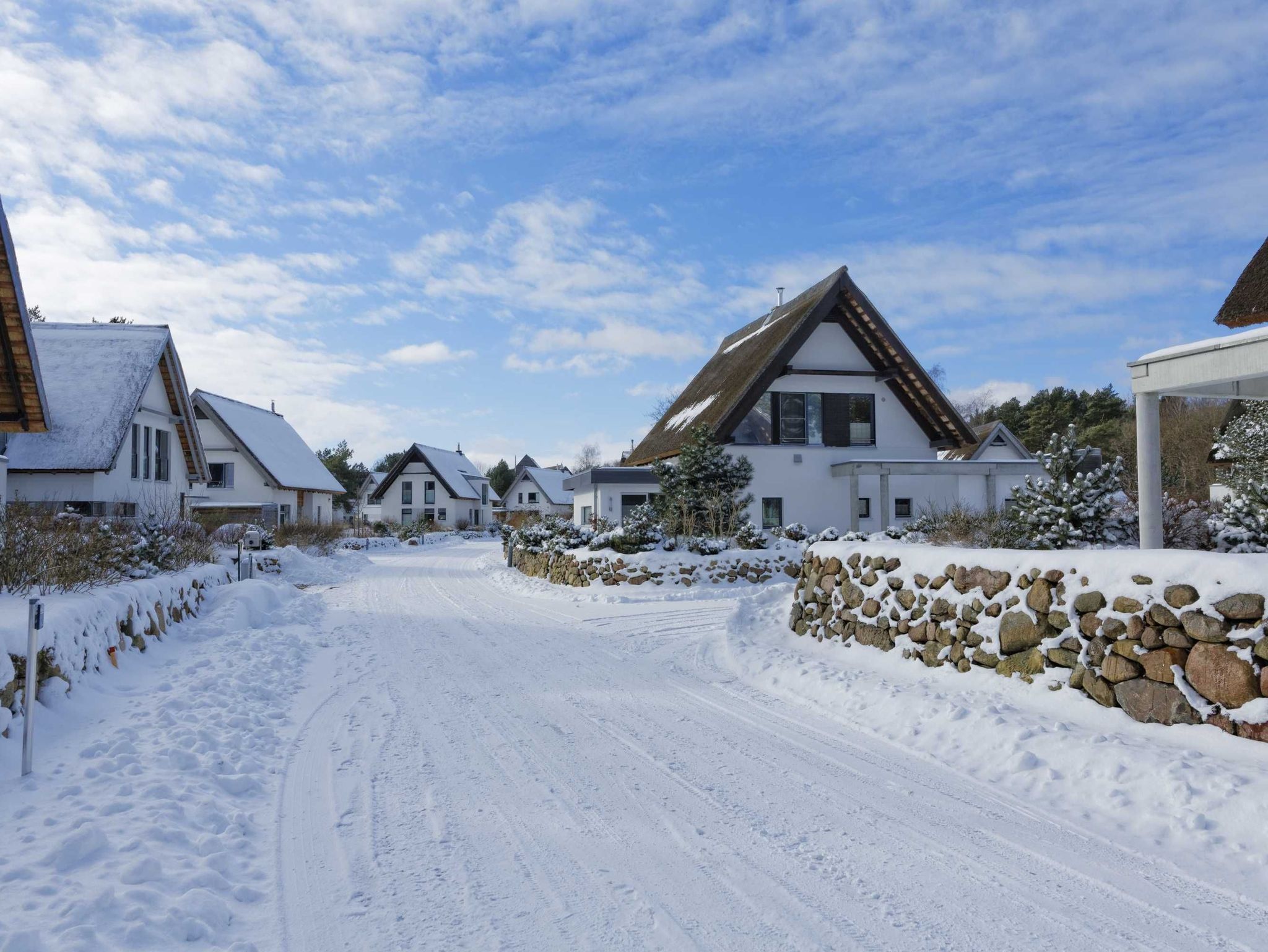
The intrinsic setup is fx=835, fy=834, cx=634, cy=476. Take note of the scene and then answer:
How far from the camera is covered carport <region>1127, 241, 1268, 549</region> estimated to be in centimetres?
761

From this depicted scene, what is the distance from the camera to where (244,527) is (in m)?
25.2

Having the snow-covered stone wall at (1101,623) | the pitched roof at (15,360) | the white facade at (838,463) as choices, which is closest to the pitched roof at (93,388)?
the pitched roof at (15,360)

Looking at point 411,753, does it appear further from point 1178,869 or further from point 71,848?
point 1178,869

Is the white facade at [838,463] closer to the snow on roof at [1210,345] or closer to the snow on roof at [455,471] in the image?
the snow on roof at [1210,345]

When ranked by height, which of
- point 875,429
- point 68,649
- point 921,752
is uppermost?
point 875,429

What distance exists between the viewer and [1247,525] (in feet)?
30.5

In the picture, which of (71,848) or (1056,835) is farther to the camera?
(1056,835)

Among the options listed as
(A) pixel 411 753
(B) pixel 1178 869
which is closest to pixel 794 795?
(B) pixel 1178 869

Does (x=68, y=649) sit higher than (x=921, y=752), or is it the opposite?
(x=68, y=649)

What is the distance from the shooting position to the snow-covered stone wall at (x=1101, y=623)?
5.21 meters

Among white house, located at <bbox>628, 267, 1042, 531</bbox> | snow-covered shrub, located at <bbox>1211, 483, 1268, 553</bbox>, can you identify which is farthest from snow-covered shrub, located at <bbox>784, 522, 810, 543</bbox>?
snow-covered shrub, located at <bbox>1211, 483, 1268, 553</bbox>

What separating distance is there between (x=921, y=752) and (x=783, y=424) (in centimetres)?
1782

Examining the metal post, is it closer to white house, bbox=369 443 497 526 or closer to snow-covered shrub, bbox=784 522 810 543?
snow-covered shrub, bbox=784 522 810 543

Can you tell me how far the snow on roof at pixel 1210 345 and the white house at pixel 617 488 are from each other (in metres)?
16.4
